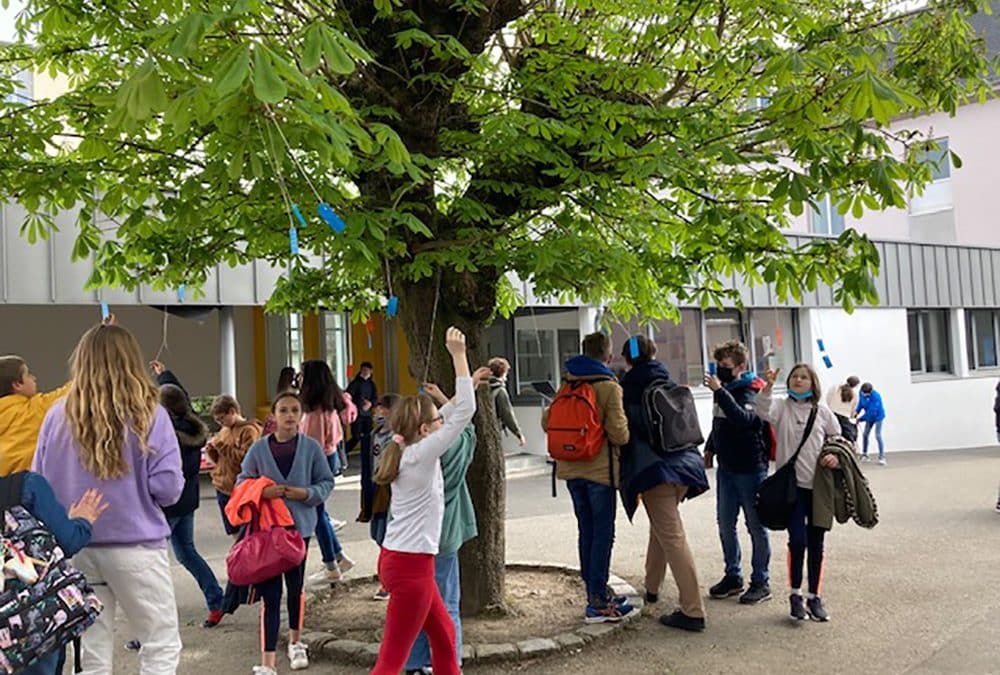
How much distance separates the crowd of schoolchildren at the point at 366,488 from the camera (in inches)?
152

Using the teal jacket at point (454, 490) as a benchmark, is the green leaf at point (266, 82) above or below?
above

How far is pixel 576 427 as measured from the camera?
6.18 meters

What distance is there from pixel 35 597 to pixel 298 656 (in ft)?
8.24

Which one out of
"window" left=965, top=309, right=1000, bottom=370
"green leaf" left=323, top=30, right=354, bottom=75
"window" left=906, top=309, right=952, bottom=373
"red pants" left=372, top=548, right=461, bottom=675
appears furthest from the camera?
"window" left=965, top=309, right=1000, bottom=370

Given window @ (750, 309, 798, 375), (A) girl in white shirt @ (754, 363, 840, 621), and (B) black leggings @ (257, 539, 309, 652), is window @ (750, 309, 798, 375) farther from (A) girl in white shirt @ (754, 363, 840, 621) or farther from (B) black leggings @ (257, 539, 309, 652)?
(B) black leggings @ (257, 539, 309, 652)

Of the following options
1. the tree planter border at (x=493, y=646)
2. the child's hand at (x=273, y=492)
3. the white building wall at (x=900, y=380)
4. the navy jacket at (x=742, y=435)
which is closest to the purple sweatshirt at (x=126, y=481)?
the child's hand at (x=273, y=492)

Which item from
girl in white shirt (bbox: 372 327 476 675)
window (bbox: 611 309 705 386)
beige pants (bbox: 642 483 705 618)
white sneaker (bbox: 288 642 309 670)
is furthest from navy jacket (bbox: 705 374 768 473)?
window (bbox: 611 309 705 386)

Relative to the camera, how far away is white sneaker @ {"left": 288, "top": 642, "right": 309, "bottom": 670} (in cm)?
560

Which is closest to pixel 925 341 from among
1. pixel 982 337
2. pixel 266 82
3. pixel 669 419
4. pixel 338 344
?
pixel 982 337

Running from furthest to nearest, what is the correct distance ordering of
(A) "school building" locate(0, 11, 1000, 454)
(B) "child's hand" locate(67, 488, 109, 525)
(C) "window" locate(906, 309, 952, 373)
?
1. (C) "window" locate(906, 309, 952, 373)
2. (A) "school building" locate(0, 11, 1000, 454)
3. (B) "child's hand" locate(67, 488, 109, 525)

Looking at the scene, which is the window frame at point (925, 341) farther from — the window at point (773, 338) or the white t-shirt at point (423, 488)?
the white t-shirt at point (423, 488)

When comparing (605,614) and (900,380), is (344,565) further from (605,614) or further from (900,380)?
(900,380)

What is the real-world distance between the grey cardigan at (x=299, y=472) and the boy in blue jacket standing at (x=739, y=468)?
2.92 metres

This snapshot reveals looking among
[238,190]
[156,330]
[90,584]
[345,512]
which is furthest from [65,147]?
[156,330]
